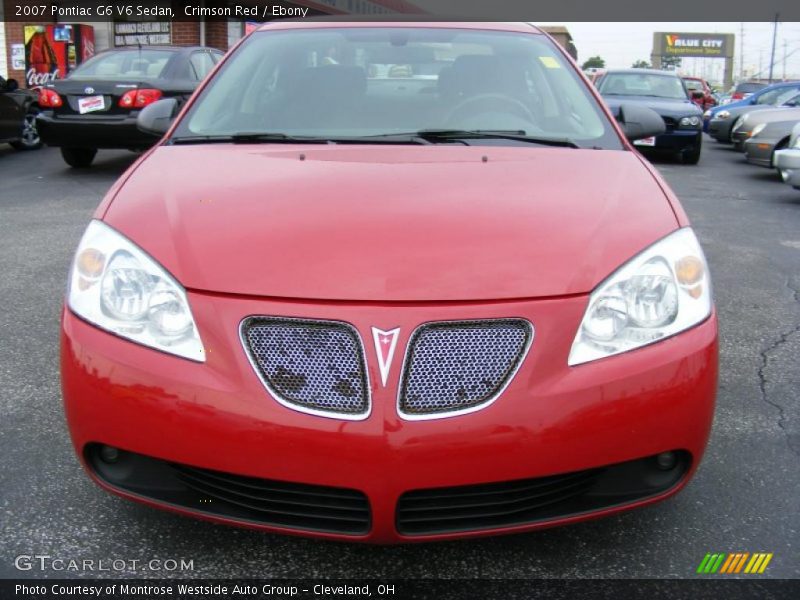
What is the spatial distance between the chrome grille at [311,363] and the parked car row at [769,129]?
27.2ft

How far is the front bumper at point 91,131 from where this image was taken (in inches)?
364

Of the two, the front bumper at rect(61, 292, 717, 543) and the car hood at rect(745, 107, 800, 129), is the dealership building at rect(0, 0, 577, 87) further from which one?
the front bumper at rect(61, 292, 717, 543)

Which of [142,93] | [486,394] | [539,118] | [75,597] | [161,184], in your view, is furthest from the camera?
[142,93]

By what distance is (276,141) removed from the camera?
2951 millimetres

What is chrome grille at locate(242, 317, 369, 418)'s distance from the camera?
6.25ft

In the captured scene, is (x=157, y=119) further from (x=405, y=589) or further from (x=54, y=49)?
(x=54, y=49)

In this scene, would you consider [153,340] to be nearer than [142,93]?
Yes

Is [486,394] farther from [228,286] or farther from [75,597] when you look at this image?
[75,597]

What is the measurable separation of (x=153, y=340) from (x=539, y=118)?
5.82ft

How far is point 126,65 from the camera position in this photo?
1013 cm

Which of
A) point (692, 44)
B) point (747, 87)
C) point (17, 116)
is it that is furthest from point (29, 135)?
point (692, 44)

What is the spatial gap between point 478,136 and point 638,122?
3.45 ft

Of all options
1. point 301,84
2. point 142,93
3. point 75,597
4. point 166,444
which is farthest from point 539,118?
point 142,93

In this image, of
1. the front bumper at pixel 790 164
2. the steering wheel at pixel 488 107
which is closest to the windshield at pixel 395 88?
the steering wheel at pixel 488 107
